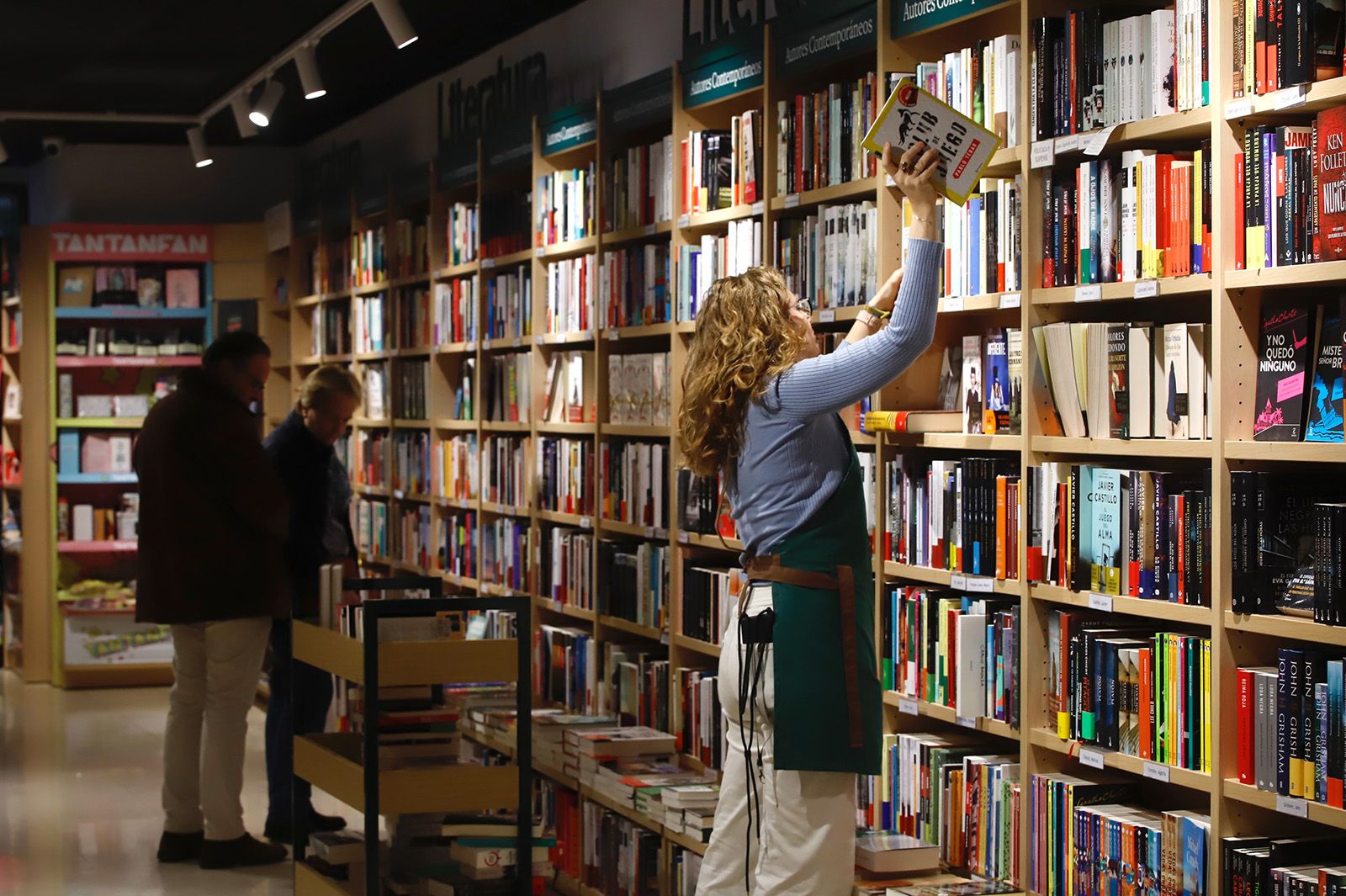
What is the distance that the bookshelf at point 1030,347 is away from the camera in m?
3.00

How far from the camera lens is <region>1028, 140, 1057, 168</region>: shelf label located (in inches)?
135

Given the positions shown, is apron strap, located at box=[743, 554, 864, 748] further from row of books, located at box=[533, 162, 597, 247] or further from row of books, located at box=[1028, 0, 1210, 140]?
row of books, located at box=[533, 162, 597, 247]

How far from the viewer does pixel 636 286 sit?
215 inches

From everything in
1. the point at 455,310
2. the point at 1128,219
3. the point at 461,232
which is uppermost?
the point at 461,232

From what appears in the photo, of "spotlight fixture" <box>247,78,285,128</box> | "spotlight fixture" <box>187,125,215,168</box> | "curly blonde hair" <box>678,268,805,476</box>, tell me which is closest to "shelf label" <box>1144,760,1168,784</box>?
"curly blonde hair" <box>678,268,805,476</box>

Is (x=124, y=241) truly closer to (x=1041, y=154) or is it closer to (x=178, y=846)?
(x=178, y=846)

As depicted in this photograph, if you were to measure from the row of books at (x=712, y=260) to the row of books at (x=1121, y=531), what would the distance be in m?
1.40

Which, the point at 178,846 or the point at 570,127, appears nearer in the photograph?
the point at 178,846

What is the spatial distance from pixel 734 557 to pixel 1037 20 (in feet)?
7.00

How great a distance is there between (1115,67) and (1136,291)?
0.48 meters

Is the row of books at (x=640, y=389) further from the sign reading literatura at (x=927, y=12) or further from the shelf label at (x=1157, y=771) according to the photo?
the shelf label at (x=1157, y=771)

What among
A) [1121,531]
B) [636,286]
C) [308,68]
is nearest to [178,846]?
[636,286]

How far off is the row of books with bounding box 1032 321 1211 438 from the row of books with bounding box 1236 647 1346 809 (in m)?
0.49

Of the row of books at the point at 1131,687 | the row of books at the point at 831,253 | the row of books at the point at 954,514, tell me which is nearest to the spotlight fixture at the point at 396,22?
the row of books at the point at 831,253
